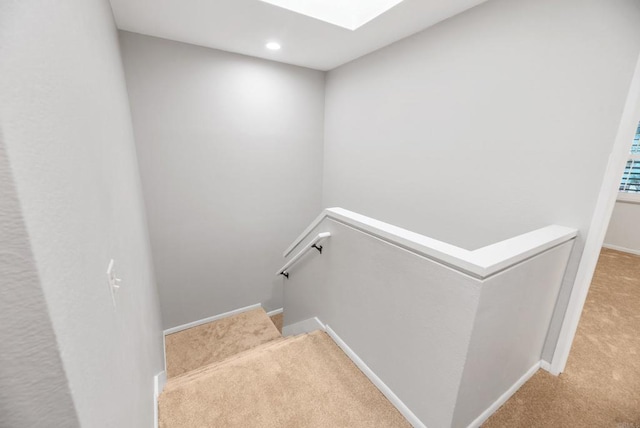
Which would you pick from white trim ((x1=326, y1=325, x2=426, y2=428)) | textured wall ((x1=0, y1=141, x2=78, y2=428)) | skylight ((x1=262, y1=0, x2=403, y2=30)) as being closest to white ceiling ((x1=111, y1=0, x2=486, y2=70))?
skylight ((x1=262, y1=0, x2=403, y2=30))

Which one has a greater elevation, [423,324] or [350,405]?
[423,324]

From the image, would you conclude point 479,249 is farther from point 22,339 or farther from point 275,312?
point 275,312

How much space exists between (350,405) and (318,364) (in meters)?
0.33

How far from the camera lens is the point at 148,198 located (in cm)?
281

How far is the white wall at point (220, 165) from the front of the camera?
105 inches

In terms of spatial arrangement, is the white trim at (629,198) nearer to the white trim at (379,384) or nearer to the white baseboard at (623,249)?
the white baseboard at (623,249)

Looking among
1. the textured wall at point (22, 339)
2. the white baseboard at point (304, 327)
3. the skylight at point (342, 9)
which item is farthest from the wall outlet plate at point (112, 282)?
the skylight at point (342, 9)

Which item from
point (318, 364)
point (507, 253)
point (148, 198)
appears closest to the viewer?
point (507, 253)

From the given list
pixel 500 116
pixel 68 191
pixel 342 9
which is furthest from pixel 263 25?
pixel 68 191

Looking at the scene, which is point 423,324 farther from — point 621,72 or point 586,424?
point 621,72

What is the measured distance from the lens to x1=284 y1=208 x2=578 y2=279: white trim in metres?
1.05

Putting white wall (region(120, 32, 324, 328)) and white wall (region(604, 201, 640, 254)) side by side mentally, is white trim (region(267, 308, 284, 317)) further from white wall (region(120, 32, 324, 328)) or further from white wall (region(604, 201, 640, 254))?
white wall (region(604, 201, 640, 254))

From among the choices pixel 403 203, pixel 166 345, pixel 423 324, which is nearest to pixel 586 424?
pixel 423 324

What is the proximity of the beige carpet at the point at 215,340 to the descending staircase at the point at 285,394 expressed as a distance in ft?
4.22
